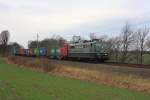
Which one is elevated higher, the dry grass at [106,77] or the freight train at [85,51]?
the freight train at [85,51]

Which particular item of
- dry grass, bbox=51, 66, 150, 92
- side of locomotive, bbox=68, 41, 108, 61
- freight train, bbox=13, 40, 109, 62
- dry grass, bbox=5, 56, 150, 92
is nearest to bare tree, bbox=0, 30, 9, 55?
freight train, bbox=13, 40, 109, 62

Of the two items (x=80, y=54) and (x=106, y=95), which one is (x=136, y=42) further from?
(x=106, y=95)

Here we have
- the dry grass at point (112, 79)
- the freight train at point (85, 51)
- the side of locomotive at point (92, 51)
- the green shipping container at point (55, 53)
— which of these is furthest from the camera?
the green shipping container at point (55, 53)

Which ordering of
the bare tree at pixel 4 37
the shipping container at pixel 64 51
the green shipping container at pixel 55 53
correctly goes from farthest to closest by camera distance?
the bare tree at pixel 4 37
the green shipping container at pixel 55 53
the shipping container at pixel 64 51

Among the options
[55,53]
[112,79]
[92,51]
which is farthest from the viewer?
[55,53]

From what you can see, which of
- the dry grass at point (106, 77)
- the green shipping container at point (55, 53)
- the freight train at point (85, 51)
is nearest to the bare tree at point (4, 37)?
the green shipping container at point (55, 53)

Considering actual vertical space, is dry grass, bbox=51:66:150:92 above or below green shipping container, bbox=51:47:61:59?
below

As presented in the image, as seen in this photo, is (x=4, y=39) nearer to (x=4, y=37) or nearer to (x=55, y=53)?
(x=4, y=37)

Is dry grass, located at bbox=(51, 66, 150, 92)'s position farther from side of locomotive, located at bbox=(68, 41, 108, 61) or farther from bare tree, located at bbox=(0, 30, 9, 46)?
bare tree, located at bbox=(0, 30, 9, 46)

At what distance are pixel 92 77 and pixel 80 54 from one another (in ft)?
62.2


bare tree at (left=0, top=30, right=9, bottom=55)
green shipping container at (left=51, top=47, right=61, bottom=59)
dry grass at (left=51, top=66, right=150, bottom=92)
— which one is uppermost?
bare tree at (left=0, top=30, right=9, bottom=55)

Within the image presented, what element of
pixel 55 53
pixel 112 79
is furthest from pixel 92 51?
pixel 112 79

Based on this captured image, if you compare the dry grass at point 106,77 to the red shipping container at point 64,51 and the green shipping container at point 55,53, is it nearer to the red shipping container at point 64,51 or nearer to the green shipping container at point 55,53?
the red shipping container at point 64,51

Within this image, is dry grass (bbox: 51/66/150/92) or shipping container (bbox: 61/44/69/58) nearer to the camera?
dry grass (bbox: 51/66/150/92)
